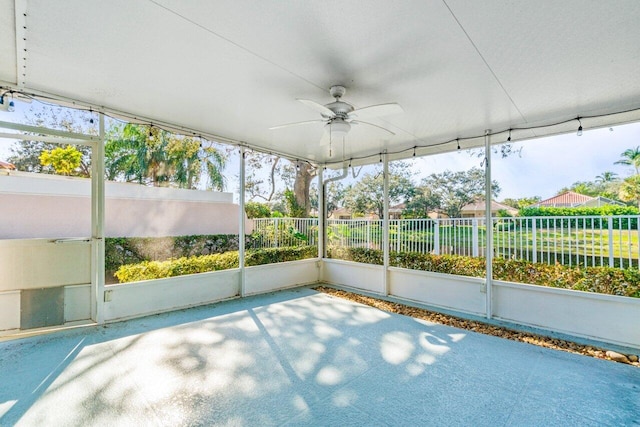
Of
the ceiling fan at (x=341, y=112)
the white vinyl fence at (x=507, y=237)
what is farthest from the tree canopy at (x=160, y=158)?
the ceiling fan at (x=341, y=112)

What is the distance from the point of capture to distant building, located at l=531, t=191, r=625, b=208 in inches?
125

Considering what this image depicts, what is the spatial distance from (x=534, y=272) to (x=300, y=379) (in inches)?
125

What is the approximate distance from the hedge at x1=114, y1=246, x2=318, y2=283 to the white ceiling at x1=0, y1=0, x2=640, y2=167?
76.1 inches

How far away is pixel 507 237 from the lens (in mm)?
3791

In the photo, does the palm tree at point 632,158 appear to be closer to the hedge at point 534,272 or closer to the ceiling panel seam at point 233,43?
the hedge at point 534,272

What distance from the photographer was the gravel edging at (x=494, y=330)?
278 centimetres

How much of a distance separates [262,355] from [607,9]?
3398mm

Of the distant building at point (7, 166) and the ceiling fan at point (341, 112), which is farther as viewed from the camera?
the distant building at point (7, 166)

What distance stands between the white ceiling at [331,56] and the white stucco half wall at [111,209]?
0.95 m

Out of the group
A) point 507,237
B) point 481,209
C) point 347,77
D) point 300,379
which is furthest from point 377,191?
point 300,379

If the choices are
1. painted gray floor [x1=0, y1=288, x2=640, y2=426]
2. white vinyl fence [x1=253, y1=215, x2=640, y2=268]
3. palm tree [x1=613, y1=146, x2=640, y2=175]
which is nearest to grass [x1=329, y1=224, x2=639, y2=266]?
white vinyl fence [x1=253, y1=215, x2=640, y2=268]

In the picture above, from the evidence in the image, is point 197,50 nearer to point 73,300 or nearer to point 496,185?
point 73,300

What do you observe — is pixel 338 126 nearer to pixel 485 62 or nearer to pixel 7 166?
pixel 485 62

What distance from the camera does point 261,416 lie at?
1846mm
